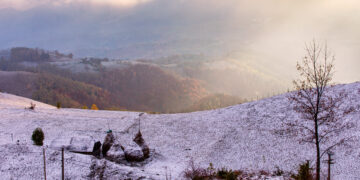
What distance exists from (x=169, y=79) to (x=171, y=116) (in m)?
152

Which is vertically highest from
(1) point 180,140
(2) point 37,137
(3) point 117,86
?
(3) point 117,86

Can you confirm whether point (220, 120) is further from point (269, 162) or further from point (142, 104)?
point (142, 104)

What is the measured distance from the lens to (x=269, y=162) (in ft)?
57.7

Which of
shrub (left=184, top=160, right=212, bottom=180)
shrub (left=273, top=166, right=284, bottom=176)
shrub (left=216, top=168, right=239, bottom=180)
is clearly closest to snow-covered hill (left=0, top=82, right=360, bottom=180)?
shrub (left=273, top=166, right=284, bottom=176)

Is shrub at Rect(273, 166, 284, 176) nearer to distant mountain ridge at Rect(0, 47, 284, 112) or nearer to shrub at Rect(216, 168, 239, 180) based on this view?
shrub at Rect(216, 168, 239, 180)

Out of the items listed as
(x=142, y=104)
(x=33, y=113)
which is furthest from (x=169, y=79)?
(x=33, y=113)

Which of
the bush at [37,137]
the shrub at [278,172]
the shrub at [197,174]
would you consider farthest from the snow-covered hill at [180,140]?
the bush at [37,137]

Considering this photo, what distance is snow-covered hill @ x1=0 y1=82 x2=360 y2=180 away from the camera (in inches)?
615

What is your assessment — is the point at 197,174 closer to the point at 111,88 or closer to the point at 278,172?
the point at 278,172

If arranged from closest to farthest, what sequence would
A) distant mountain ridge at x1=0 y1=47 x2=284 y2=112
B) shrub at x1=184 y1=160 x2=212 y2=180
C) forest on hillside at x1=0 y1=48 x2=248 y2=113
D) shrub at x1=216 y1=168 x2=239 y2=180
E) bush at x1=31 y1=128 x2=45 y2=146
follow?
shrub at x1=216 y1=168 x2=239 y2=180 < shrub at x1=184 y1=160 x2=212 y2=180 < bush at x1=31 y1=128 x2=45 y2=146 < forest on hillside at x1=0 y1=48 x2=248 y2=113 < distant mountain ridge at x1=0 y1=47 x2=284 y2=112

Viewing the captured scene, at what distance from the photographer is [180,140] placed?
22.4m

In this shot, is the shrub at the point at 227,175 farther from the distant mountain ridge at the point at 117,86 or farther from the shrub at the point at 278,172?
the distant mountain ridge at the point at 117,86

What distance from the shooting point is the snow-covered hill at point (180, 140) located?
15.6m

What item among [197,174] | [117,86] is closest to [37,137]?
[197,174]
